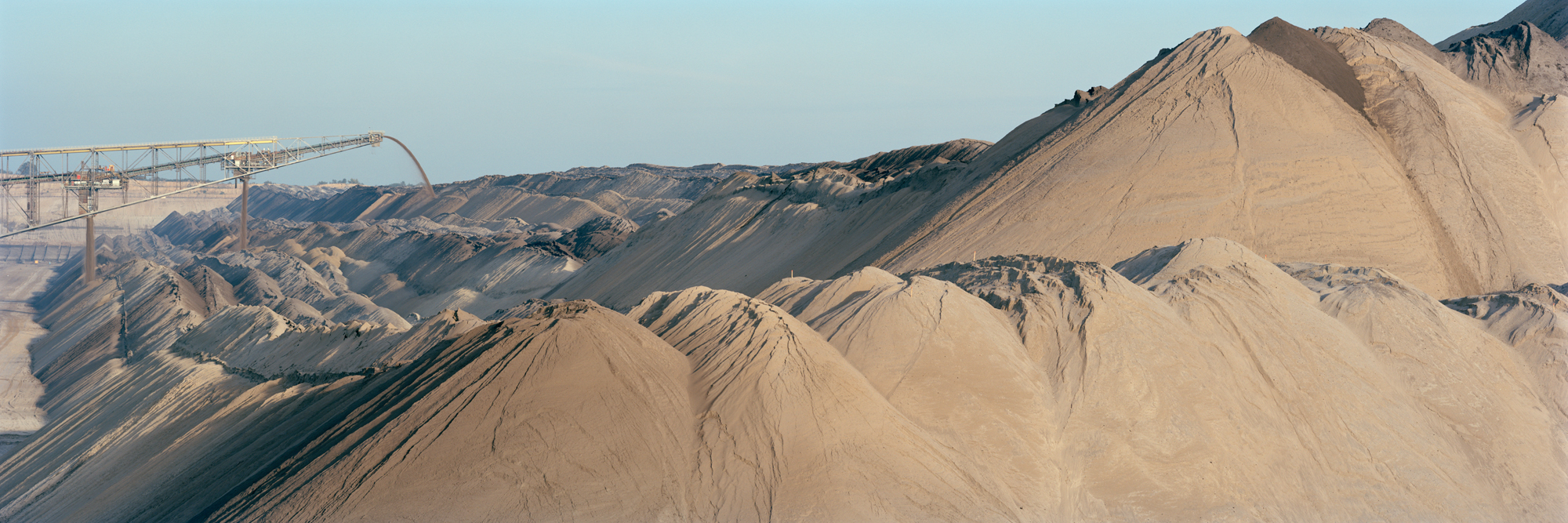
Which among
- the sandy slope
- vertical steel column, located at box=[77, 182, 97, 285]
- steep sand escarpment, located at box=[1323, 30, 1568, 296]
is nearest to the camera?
steep sand escarpment, located at box=[1323, 30, 1568, 296]

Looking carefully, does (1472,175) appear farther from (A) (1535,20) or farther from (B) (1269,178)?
(A) (1535,20)

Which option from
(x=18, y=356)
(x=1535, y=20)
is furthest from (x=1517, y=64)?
(x=18, y=356)

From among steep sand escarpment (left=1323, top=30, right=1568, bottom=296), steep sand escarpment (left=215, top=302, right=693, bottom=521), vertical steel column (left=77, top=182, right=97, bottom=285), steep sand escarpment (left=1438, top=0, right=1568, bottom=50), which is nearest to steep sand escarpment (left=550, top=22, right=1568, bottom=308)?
steep sand escarpment (left=1323, top=30, right=1568, bottom=296)

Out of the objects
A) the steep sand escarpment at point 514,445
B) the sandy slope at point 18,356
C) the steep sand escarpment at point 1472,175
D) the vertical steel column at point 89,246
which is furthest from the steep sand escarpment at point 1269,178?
the vertical steel column at point 89,246

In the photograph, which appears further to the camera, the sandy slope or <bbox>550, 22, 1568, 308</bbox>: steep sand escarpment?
the sandy slope

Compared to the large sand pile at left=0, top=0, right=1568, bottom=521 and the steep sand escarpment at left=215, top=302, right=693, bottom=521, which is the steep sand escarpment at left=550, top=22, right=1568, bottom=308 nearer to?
the large sand pile at left=0, top=0, right=1568, bottom=521

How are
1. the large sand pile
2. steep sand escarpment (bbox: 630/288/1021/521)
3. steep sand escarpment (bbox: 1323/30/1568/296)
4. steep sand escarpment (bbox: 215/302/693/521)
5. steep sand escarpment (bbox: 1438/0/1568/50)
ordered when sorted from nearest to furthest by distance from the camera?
steep sand escarpment (bbox: 215/302/693/521)
steep sand escarpment (bbox: 630/288/1021/521)
the large sand pile
steep sand escarpment (bbox: 1323/30/1568/296)
steep sand escarpment (bbox: 1438/0/1568/50)

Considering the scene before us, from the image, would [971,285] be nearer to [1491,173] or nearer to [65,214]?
[1491,173]

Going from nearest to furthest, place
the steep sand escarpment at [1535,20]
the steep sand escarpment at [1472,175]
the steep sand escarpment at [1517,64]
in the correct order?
the steep sand escarpment at [1472,175] < the steep sand escarpment at [1517,64] < the steep sand escarpment at [1535,20]

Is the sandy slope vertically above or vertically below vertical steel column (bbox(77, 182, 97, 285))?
below

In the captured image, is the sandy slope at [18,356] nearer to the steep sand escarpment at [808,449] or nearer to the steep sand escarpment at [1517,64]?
the steep sand escarpment at [808,449]

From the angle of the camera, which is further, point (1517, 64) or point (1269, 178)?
point (1517, 64)
